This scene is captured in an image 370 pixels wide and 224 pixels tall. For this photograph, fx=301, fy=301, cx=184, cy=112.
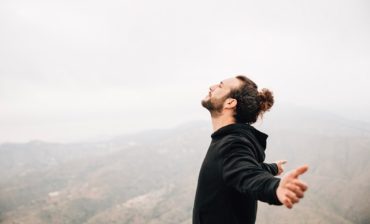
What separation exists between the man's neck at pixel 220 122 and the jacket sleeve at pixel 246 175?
2.83 ft

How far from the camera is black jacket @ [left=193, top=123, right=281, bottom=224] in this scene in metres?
2.79

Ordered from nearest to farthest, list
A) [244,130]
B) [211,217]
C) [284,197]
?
[284,197] → [211,217] → [244,130]

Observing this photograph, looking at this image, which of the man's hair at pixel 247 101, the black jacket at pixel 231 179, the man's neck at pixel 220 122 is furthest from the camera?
the man's hair at pixel 247 101

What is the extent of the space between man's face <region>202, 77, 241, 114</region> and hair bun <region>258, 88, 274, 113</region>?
17.0 inches

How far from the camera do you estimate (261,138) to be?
397 cm

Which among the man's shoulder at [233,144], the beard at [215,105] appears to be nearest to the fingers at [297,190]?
the man's shoulder at [233,144]

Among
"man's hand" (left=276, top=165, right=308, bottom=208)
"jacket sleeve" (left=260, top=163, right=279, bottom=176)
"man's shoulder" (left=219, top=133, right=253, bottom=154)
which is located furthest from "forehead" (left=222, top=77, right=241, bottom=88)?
"man's hand" (left=276, top=165, right=308, bottom=208)

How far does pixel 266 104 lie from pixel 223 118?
2.72 ft

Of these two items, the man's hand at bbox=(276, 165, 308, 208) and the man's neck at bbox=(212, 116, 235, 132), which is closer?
the man's hand at bbox=(276, 165, 308, 208)

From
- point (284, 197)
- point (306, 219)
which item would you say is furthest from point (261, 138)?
point (306, 219)

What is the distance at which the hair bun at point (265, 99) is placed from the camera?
452 centimetres

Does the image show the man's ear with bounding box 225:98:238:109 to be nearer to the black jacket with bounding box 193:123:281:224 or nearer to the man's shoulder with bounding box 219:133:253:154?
the black jacket with bounding box 193:123:281:224

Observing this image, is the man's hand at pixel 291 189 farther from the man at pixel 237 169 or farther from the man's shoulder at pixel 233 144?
the man's shoulder at pixel 233 144

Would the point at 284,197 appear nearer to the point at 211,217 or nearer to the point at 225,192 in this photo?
the point at 225,192
